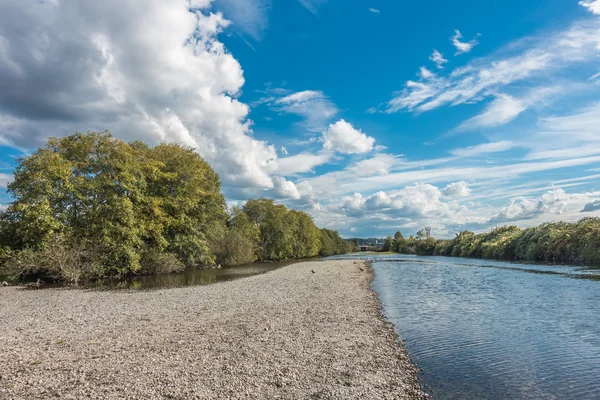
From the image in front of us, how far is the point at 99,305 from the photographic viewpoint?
66.6 ft

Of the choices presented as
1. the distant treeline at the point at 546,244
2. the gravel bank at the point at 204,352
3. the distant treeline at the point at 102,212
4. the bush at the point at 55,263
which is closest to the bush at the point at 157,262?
the distant treeline at the point at 102,212

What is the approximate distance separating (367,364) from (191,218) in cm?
4054

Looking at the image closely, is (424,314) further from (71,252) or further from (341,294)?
(71,252)

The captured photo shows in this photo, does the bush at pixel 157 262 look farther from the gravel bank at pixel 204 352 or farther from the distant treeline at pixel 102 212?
the gravel bank at pixel 204 352

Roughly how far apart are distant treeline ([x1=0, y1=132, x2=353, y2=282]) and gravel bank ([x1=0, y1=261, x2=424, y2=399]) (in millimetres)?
14993

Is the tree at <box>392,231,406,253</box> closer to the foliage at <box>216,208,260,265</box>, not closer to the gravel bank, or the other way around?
the foliage at <box>216,208,260,265</box>

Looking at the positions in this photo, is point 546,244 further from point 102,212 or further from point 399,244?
point 399,244

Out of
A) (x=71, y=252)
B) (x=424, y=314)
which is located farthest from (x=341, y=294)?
(x=71, y=252)

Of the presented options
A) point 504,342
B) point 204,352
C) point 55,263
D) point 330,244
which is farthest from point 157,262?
point 330,244

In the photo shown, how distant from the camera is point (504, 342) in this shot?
1245 centimetres

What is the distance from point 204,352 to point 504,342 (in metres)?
10.2

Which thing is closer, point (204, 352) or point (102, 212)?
point (204, 352)

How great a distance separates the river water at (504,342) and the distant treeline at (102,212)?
2782 centimetres

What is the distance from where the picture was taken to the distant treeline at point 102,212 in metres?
32.1
